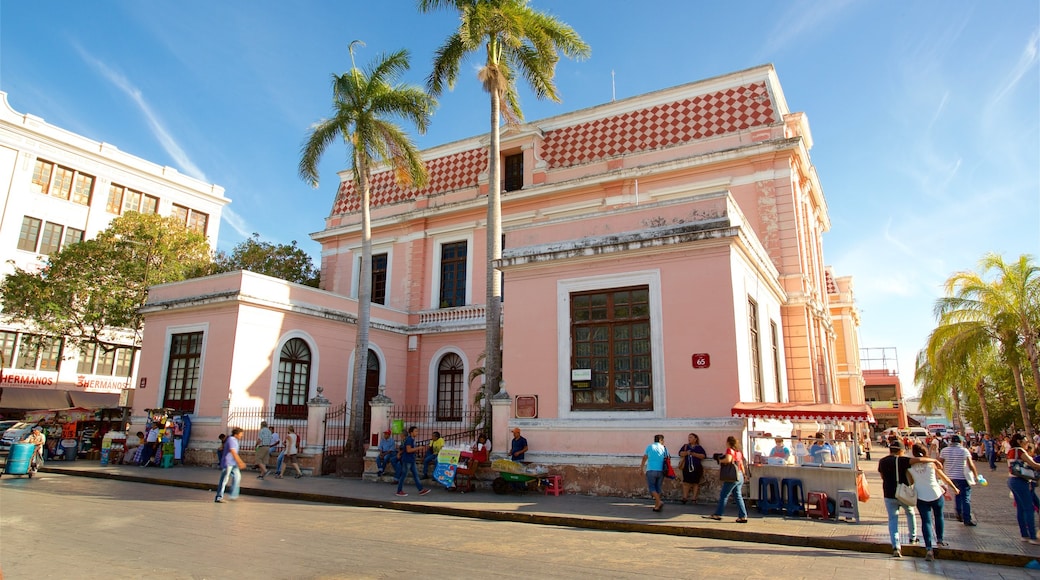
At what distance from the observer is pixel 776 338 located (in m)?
16.3

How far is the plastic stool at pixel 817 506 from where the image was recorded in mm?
9812

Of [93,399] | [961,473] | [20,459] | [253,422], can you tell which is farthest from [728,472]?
[93,399]

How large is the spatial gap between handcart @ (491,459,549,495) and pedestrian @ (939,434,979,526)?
6732 mm

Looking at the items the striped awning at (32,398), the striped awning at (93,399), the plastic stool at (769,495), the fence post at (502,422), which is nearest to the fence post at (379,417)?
the fence post at (502,422)

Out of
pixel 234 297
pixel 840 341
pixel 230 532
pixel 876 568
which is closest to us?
pixel 876 568

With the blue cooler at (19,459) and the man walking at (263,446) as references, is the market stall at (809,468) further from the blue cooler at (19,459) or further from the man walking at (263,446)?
the blue cooler at (19,459)

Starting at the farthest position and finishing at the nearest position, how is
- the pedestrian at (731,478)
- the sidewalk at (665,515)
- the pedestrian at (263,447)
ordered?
the pedestrian at (263,447)
the pedestrian at (731,478)
the sidewalk at (665,515)

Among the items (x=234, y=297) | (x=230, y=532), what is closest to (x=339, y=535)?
(x=230, y=532)

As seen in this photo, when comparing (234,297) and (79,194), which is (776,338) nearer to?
(234,297)

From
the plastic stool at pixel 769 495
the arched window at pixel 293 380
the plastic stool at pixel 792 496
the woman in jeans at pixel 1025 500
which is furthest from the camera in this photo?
the arched window at pixel 293 380

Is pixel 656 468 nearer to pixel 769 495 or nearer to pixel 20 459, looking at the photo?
pixel 769 495

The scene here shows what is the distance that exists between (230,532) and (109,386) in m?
31.9

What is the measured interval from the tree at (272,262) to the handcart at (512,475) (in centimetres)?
1719

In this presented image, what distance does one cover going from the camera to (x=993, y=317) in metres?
20.9
